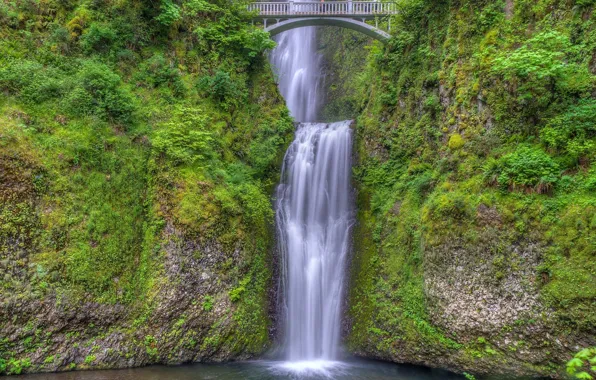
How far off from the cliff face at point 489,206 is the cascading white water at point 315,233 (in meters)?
0.68

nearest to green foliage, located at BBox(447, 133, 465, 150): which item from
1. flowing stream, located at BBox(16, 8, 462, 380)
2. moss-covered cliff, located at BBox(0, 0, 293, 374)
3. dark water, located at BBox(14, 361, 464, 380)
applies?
flowing stream, located at BBox(16, 8, 462, 380)

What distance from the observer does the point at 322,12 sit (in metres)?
15.4

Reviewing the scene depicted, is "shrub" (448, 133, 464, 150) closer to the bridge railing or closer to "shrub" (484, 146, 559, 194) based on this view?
"shrub" (484, 146, 559, 194)

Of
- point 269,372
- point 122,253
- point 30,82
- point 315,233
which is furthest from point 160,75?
point 269,372

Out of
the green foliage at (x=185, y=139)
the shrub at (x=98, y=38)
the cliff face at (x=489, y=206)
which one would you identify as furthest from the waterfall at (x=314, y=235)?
the shrub at (x=98, y=38)

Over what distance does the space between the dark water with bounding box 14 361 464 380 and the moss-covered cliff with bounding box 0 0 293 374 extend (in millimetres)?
286

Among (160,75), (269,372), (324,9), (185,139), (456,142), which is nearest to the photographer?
(269,372)

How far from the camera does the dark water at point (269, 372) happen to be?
733cm

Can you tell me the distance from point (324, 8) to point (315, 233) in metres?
10.2

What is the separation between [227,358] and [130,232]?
390 centimetres

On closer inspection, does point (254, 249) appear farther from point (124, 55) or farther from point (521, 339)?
point (124, 55)

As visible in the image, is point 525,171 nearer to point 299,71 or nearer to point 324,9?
point 324,9

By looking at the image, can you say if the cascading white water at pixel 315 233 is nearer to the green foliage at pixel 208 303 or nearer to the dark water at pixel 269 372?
the dark water at pixel 269 372

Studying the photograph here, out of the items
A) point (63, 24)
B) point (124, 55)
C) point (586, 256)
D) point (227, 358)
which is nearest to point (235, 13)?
point (124, 55)
